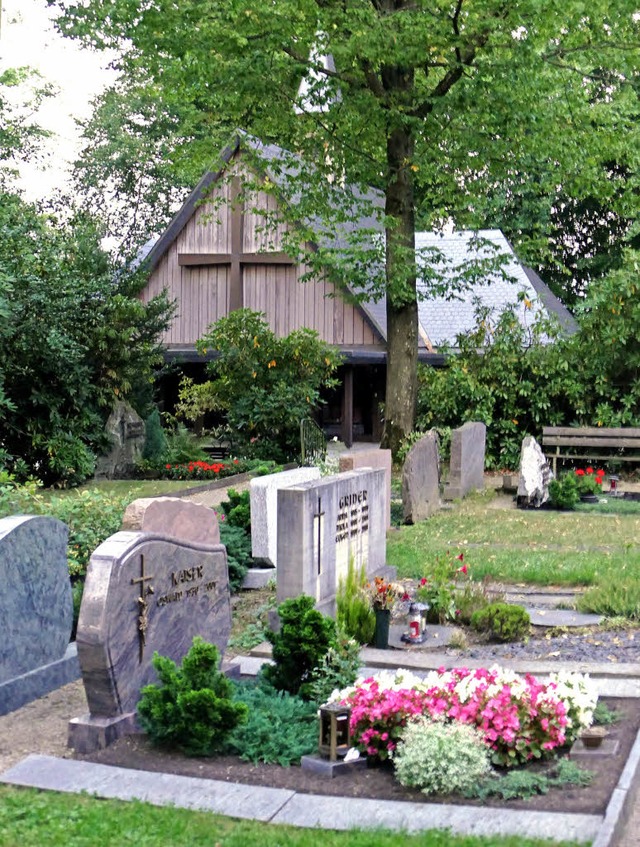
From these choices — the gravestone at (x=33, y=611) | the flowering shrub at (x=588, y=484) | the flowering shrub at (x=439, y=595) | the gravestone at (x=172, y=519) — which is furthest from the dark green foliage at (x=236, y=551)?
the flowering shrub at (x=588, y=484)

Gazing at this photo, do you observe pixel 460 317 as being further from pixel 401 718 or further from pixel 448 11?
pixel 401 718

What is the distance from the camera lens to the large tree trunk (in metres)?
21.6

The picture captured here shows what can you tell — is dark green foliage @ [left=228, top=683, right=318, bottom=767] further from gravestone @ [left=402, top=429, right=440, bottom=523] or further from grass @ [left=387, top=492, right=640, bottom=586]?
gravestone @ [left=402, top=429, right=440, bottom=523]

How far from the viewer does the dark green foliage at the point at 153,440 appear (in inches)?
922

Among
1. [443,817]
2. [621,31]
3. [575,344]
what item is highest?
[621,31]

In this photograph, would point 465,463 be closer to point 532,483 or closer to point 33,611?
point 532,483

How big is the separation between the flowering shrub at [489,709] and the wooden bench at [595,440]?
15.2 meters

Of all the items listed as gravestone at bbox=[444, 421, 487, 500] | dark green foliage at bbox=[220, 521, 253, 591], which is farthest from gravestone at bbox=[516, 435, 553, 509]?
dark green foliage at bbox=[220, 521, 253, 591]

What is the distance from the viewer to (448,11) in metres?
19.5

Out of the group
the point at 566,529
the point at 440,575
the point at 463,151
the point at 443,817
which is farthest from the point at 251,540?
the point at 463,151

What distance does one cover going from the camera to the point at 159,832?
16.9 feet

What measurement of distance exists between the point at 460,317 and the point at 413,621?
72.2 feet

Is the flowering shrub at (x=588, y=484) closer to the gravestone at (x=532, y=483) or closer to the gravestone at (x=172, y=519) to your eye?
the gravestone at (x=532, y=483)

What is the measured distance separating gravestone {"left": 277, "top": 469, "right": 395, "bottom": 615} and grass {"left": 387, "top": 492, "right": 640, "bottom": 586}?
28.2 inches
